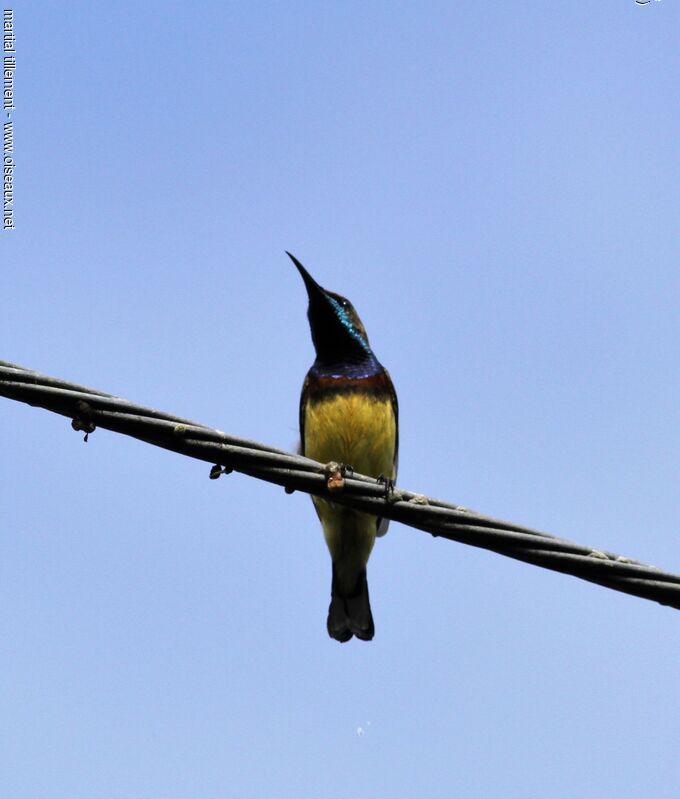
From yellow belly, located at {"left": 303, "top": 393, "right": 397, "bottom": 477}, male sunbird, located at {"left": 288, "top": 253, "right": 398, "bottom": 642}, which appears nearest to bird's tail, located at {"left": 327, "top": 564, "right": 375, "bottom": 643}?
male sunbird, located at {"left": 288, "top": 253, "right": 398, "bottom": 642}

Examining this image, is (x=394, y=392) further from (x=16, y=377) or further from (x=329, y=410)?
(x=16, y=377)

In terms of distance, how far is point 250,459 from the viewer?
3641 millimetres

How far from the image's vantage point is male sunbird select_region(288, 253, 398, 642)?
23.1 feet

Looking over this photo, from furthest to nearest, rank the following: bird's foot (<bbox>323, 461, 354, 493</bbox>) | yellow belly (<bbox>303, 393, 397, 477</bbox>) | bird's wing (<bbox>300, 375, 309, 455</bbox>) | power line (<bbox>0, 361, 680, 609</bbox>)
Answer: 1. bird's wing (<bbox>300, 375, 309, 455</bbox>)
2. yellow belly (<bbox>303, 393, 397, 477</bbox>)
3. bird's foot (<bbox>323, 461, 354, 493</bbox>)
4. power line (<bbox>0, 361, 680, 609</bbox>)

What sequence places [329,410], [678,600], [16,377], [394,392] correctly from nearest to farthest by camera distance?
[678,600] → [16,377] → [329,410] → [394,392]

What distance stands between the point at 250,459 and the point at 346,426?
3.38 m

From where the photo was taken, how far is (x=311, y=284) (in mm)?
7746

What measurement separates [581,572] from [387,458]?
3.87 metres

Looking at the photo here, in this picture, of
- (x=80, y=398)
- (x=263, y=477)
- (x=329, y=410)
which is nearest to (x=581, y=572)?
(x=263, y=477)

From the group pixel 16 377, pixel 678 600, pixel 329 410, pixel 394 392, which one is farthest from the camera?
pixel 394 392

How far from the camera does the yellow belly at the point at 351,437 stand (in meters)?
7.02

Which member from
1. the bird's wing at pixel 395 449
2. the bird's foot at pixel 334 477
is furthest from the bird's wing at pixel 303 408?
the bird's foot at pixel 334 477

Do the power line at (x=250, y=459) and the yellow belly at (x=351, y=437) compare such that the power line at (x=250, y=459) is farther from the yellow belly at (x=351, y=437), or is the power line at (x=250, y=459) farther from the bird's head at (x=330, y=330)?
the bird's head at (x=330, y=330)

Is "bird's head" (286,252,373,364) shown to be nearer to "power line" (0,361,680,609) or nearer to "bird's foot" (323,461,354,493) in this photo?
"bird's foot" (323,461,354,493)
